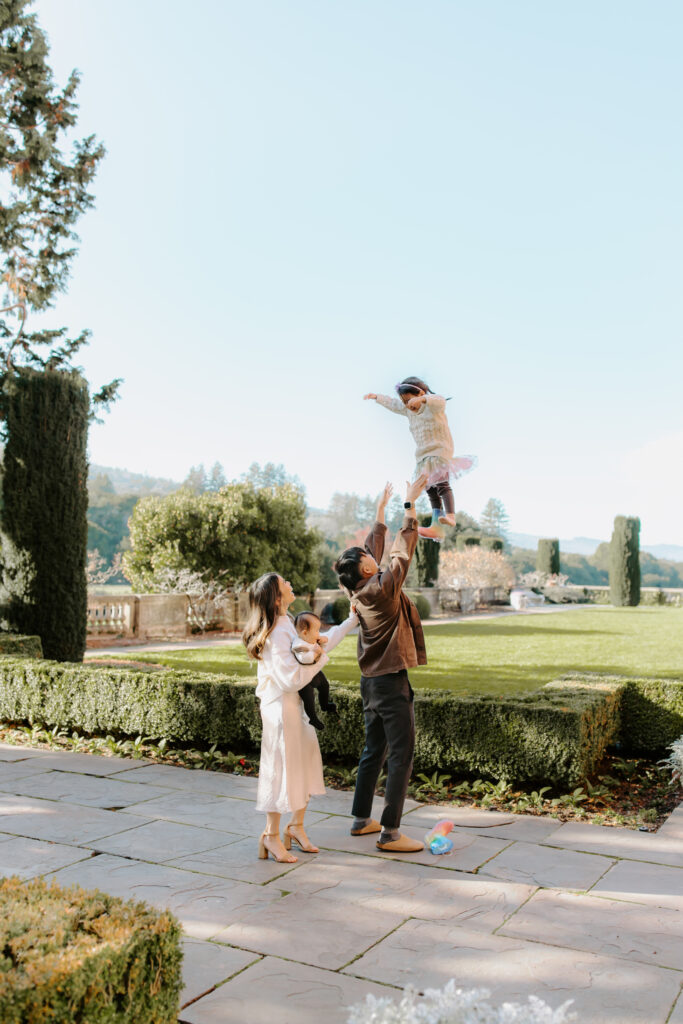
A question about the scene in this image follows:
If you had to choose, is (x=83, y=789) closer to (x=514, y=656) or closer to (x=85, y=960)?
(x=85, y=960)

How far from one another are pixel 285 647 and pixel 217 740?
2945 mm

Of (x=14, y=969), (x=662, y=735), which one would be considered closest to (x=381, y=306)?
(x=662, y=735)

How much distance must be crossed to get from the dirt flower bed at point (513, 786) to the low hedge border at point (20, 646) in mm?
2203

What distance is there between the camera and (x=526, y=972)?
306 cm

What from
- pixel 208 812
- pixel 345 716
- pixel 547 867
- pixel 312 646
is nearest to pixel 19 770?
pixel 208 812

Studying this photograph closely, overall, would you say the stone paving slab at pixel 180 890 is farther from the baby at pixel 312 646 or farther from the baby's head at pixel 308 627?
the baby's head at pixel 308 627

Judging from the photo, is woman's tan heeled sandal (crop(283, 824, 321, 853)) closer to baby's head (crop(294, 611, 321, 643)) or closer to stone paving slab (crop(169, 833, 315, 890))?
stone paving slab (crop(169, 833, 315, 890))

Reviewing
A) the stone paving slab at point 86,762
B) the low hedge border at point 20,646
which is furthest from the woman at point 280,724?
the low hedge border at point 20,646

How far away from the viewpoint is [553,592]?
39250 millimetres

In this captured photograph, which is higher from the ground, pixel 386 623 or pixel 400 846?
pixel 386 623

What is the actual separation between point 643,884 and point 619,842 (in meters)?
0.76

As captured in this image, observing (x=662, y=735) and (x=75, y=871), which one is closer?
(x=75, y=871)

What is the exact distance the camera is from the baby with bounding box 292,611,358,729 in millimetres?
4438

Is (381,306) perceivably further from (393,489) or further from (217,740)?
(217,740)
